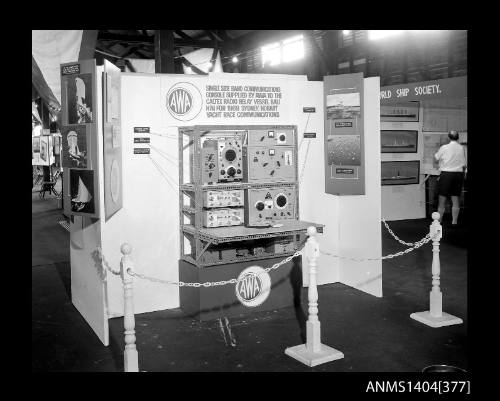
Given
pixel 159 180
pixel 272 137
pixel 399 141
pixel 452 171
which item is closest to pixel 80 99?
pixel 159 180

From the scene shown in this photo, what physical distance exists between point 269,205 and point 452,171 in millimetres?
6304

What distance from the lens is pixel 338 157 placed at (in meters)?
6.95

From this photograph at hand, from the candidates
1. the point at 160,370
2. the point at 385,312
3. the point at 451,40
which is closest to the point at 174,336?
the point at 160,370

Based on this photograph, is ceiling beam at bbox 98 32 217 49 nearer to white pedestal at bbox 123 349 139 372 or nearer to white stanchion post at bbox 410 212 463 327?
white stanchion post at bbox 410 212 463 327

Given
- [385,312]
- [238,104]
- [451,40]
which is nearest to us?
[385,312]

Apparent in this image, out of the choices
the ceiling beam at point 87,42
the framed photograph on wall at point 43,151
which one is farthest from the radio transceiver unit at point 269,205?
the framed photograph on wall at point 43,151

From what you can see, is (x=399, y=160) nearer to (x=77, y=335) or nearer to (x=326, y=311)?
(x=326, y=311)

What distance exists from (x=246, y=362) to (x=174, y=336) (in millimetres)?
993

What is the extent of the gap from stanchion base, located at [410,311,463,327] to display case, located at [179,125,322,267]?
1394 millimetres

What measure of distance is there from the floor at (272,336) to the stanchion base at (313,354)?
51mm

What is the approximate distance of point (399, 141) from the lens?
12.4m

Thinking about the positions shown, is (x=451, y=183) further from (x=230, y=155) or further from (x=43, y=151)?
(x=43, y=151)

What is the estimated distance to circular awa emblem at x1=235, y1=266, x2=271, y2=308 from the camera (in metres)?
6.13

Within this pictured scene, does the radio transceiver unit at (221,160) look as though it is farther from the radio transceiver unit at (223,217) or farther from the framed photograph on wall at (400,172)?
the framed photograph on wall at (400,172)
